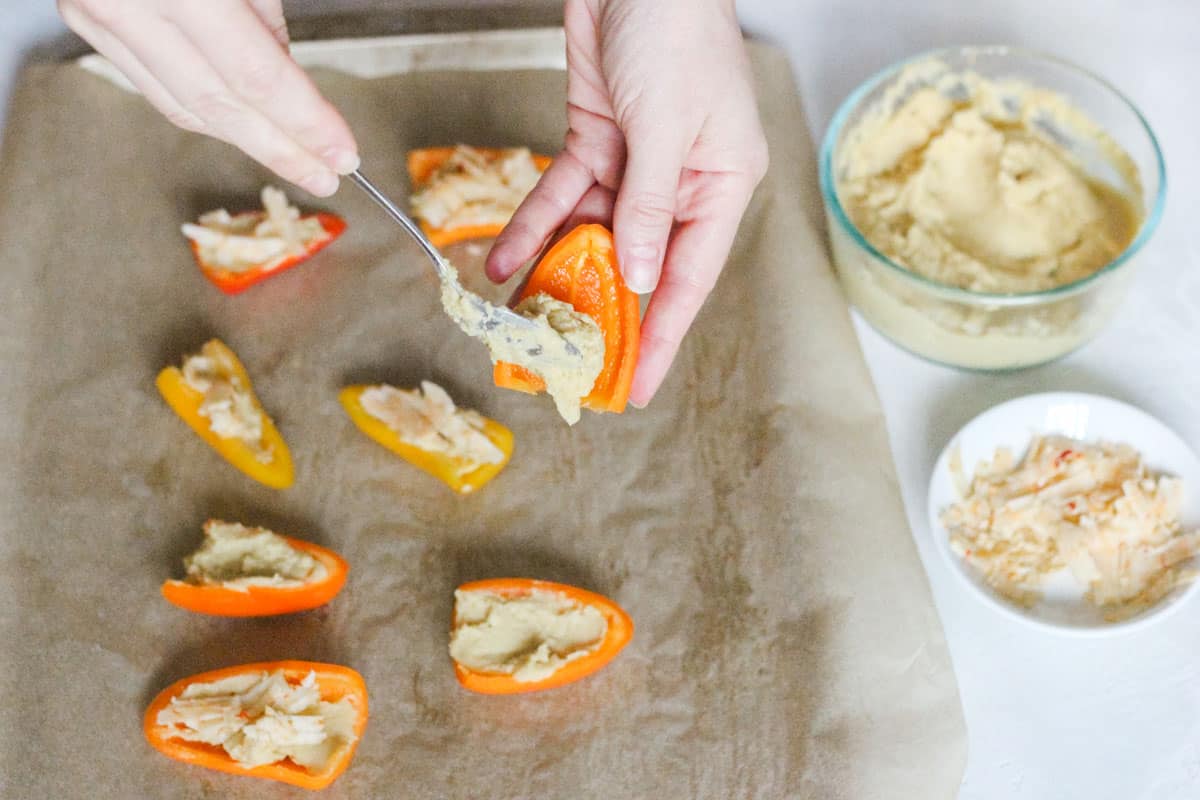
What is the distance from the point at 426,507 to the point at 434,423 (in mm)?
133

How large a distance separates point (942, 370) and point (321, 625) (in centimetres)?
108

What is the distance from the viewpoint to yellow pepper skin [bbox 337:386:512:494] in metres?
1.66

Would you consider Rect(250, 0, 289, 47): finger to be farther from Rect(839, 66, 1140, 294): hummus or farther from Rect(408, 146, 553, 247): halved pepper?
Rect(839, 66, 1140, 294): hummus

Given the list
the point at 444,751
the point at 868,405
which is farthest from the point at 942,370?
the point at 444,751

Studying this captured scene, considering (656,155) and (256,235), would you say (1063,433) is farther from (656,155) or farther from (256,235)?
(256,235)

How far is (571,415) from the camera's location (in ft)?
4.74

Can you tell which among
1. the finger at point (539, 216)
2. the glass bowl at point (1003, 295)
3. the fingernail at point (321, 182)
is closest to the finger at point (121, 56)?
the fingernail at point (321, 182)

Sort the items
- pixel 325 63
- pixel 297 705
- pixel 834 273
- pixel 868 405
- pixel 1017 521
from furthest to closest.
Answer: pixel 325 63, pixel 834 273, pixel 868 405, pixel 1017 521, pixel 297 705

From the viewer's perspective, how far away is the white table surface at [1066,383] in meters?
1.47

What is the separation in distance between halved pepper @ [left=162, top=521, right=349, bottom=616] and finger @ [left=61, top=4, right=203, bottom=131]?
66 cm

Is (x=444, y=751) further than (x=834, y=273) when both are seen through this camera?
No

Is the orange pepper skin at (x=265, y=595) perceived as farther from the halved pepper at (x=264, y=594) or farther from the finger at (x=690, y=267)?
the finger at (x=690, y=267)

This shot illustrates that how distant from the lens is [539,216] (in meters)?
1.56

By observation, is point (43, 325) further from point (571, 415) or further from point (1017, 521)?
point (1017, 521)
